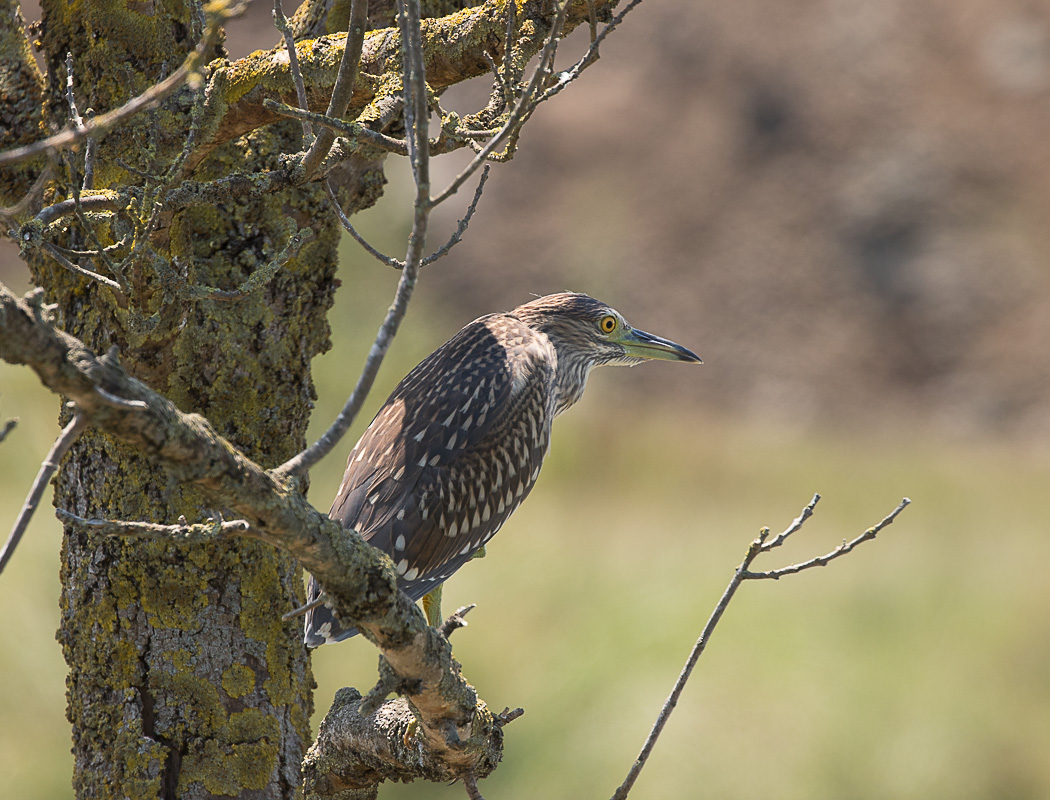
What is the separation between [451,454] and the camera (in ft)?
10.5

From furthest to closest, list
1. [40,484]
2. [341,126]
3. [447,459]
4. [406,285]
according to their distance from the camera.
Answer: [447,459], [341,126], [406,285], [40,484]

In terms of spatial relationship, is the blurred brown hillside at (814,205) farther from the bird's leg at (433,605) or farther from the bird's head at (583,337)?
the bird's leg at (433,605)

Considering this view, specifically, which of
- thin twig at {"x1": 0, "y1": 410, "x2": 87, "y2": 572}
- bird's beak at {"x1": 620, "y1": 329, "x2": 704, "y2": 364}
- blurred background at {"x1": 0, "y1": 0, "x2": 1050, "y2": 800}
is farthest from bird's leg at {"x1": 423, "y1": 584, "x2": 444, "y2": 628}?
blurred background at {"x1": 0, "y1": 0, "x2": 1050, "y2": 800}

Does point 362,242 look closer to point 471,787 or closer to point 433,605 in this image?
point 471,787

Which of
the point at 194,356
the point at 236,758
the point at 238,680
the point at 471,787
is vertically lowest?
the point at 471,787

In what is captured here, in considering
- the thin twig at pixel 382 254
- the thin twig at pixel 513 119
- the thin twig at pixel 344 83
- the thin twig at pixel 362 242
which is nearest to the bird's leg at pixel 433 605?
the thin twig at pixel 382 254

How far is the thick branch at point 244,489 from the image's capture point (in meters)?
1.13

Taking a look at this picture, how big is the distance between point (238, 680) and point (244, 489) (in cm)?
142

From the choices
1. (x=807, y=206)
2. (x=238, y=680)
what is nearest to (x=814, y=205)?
(x=807, y=206)

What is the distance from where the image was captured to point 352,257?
842cm

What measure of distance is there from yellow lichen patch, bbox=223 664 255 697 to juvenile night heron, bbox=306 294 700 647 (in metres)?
0.21

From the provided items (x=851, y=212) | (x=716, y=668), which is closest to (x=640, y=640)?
(x=716, y=668)

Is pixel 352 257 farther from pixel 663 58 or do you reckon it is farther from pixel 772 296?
pixel 663 58

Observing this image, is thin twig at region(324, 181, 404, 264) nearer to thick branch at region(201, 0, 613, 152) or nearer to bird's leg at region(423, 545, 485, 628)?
thick branch at region(201, 0, 613, 152)
